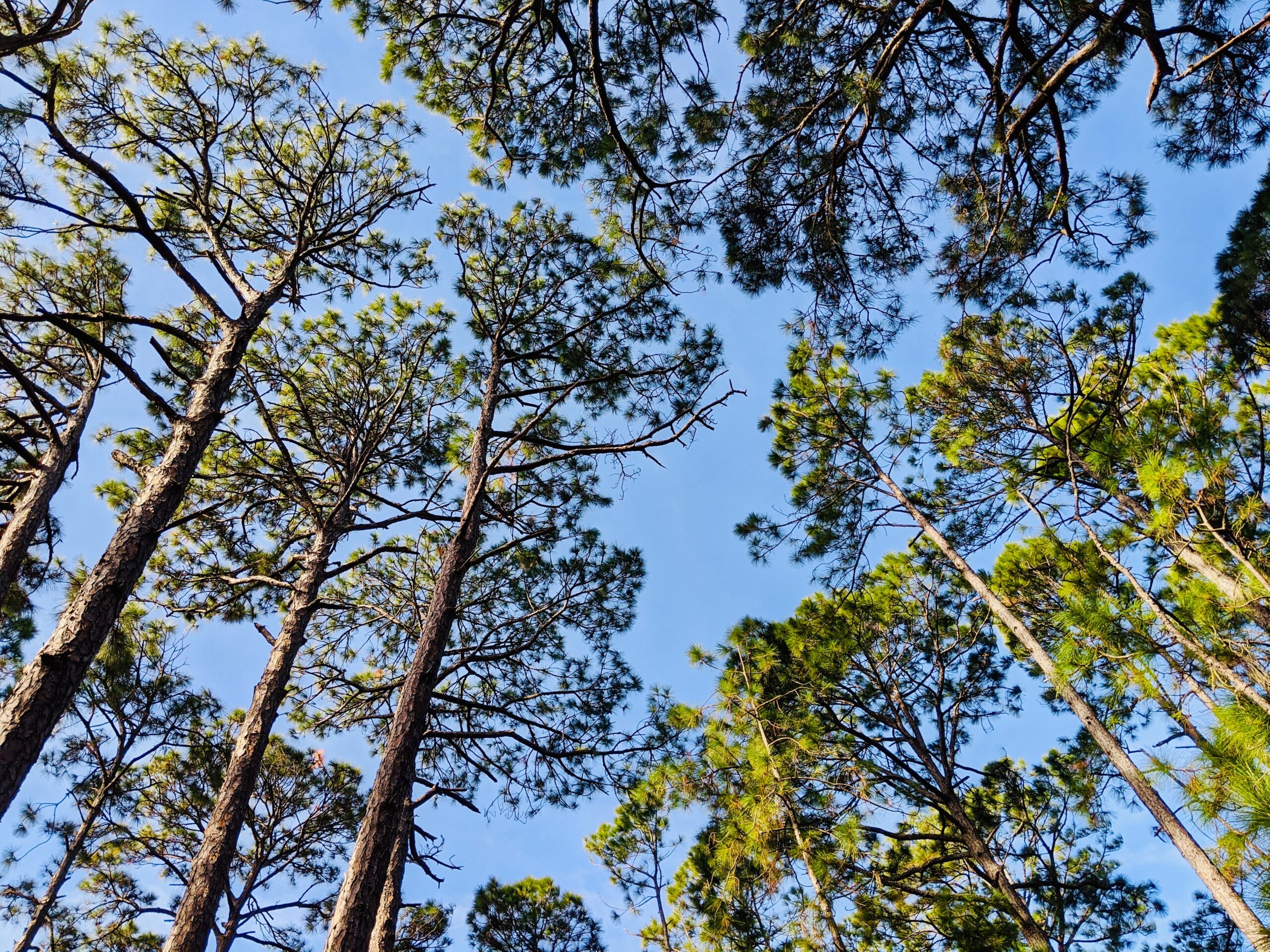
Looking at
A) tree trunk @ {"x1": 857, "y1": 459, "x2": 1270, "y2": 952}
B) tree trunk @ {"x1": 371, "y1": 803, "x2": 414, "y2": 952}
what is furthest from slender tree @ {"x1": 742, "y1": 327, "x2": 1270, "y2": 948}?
tree trunk @ {"x1": 371, "y1": 803, "x2": 414, "y2": 952}

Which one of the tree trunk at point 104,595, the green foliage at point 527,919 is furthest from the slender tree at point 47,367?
the green foliage at point 527,919

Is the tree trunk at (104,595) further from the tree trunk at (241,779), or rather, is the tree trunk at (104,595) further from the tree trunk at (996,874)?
the tree trunk at (996,874)

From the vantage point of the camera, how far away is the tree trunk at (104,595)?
9.23 ft

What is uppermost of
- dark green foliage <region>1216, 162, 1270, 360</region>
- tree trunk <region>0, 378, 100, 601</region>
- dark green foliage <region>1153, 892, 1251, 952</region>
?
dark green foliage <region>1216, 162, 1270, 360</region>

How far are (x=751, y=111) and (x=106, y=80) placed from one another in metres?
5.32

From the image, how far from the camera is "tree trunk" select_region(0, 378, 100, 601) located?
601 centimetres

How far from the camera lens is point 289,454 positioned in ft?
23.2

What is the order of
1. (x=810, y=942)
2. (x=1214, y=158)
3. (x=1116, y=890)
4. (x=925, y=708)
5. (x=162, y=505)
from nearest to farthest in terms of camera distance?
(x=162, y=505) < (x=1214, y=158) < (x=810, y=942) < (x=1116, y=890) < (x=925, y=708)

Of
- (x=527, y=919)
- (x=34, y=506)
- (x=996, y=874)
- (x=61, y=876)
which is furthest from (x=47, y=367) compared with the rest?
(x=996, y=874)

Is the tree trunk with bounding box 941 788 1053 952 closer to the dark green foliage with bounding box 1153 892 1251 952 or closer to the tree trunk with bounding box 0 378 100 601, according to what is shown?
the dark green foliage with bounding box 1153 892 1251 952

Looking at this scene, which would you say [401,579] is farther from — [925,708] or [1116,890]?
[1116,890]

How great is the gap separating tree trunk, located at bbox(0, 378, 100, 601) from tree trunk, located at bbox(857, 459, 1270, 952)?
8.78 meters

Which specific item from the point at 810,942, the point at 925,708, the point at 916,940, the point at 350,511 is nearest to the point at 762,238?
the point at 350,511

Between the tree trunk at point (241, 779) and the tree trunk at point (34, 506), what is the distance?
2425 millimetres
